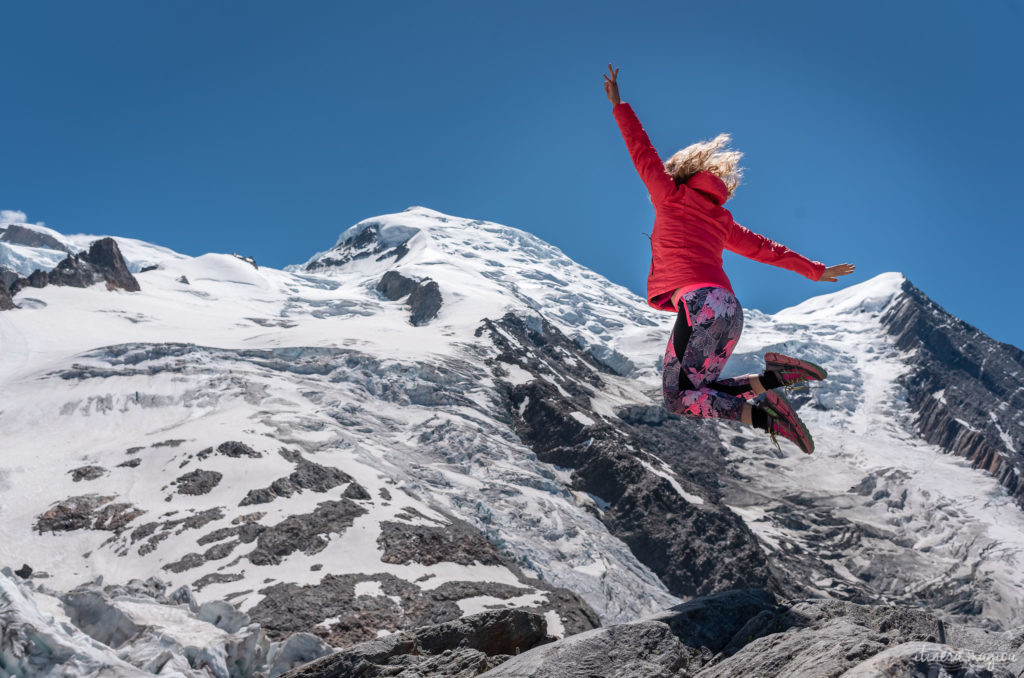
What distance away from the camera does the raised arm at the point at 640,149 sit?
6965mm

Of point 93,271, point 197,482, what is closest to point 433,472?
point 197,482

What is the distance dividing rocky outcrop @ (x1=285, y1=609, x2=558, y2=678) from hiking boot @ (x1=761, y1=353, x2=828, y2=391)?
18.1 feet

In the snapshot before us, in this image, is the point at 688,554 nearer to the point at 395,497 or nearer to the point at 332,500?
the point at 395,497

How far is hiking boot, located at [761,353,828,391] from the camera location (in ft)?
22.7

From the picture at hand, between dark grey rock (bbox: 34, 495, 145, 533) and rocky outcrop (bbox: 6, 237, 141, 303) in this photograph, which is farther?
rocky outcrop (bbox: 6, 237, 141, 303)

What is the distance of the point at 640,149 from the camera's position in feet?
23.2

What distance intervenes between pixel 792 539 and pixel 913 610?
11020 cm

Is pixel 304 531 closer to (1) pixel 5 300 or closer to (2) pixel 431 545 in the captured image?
(2) pixel 431 545

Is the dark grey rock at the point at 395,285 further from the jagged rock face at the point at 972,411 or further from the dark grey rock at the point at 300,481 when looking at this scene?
the jagged rock face at the point at 972,411

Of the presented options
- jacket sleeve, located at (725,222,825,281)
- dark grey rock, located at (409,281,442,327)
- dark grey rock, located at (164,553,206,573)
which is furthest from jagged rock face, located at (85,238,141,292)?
jacket sleeve, located at (725,222,825,281)

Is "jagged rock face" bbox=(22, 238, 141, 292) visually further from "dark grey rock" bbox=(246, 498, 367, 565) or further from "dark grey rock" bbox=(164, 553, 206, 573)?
"dark grey rock" bbox=(164, 553, 206, 573)

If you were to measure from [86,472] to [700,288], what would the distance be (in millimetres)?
68517

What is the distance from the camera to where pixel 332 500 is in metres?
61.0

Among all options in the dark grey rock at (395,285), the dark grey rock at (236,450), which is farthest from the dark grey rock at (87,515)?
the dark grey rock at (395,285)
